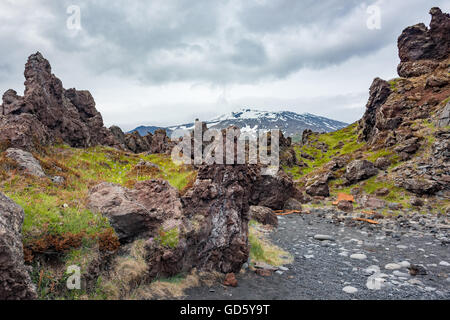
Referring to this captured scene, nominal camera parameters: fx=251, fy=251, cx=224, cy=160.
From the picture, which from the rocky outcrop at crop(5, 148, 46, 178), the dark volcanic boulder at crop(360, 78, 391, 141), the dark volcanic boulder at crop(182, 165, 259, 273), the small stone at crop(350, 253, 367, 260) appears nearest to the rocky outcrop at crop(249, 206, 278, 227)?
the small stone at crop(350, 253, 367, 260)

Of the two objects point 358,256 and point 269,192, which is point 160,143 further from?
point 358,256

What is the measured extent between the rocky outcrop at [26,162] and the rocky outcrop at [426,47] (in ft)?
280

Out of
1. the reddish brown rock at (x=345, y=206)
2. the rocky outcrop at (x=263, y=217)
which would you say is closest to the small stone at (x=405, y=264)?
the rocky outcrop at (x=263, y=217)

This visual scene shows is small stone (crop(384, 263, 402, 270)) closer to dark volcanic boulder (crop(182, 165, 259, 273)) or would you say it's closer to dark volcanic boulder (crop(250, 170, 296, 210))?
dark volcanic boulder (crop(182, 165, 259, 273))

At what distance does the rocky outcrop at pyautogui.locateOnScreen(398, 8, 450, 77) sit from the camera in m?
69.5

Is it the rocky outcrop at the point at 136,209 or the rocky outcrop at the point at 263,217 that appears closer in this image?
the rocky outcrop at the point at 136,209

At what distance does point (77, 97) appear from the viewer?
184ft

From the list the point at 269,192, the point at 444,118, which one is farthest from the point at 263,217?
the point at 444,118

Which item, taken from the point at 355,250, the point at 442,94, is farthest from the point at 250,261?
the point at 442,94

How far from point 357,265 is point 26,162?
1878 centimetres

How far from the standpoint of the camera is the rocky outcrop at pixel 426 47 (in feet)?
228

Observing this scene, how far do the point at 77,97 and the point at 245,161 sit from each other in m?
55.5

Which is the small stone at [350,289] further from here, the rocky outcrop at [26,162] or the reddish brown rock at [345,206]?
the reddish brown rock at [345,206]

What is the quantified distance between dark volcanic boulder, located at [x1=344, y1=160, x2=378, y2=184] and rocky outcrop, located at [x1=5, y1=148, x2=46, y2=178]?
39.1 m
